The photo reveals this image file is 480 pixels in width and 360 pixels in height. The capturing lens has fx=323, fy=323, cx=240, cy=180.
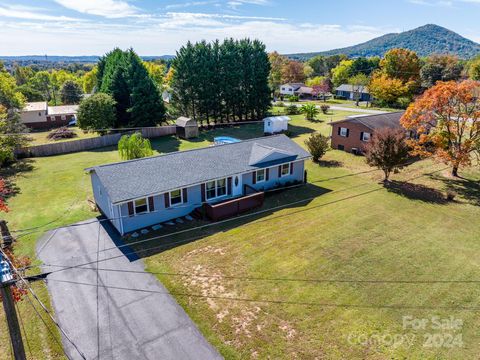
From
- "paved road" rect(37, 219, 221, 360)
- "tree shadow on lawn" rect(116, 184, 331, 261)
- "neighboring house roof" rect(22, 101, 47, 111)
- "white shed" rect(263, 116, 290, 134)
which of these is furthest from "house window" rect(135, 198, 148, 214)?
"neighboring house roof" rect(22, 101, 47, 111)

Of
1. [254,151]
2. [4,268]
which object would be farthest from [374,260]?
[4,268]

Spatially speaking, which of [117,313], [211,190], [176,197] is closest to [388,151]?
[211,190]

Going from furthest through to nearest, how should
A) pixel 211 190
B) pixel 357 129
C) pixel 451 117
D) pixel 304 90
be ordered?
pixel 304 90, pixel 357 129, pixel 451 117, pixel 211 190

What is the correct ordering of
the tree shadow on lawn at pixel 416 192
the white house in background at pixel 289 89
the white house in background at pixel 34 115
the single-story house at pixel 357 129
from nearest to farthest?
the tree shadow on lawn at pixel 416 192 → the single-story house at pixel 357 129 → the white house in background at pixel 34 115 → the white house in background at pixel 289 89

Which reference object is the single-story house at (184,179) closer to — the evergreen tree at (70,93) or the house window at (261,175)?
the house window at (261,175)

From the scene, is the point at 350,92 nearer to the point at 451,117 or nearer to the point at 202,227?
the point at 451,117

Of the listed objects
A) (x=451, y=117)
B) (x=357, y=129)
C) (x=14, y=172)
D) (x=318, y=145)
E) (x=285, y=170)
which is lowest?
(x=14, y=172)

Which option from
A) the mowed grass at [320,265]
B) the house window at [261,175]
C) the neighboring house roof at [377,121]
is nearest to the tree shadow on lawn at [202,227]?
the mowed grass at [320,265]
